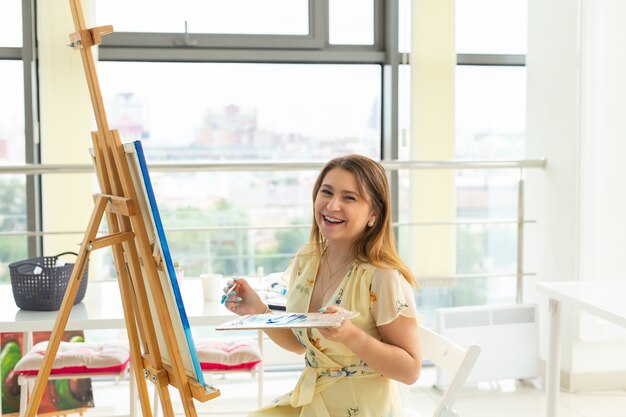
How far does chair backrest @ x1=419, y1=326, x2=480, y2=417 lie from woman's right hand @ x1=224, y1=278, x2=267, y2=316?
39 centimetres

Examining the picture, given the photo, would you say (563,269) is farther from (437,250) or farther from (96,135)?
(96,135)

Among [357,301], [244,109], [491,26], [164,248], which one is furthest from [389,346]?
[491,26]

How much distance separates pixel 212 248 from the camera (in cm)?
415

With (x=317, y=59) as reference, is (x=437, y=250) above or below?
below

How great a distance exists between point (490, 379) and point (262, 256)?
1.20 meters

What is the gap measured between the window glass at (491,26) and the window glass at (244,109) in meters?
0.47

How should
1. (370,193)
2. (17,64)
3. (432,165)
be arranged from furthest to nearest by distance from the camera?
(17,64), (432,165), (370,193)

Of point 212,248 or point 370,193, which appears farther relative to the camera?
point 212,248

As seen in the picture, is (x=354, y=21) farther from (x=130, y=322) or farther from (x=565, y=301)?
(x=130, y=322)

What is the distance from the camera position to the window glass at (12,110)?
3.98 meters

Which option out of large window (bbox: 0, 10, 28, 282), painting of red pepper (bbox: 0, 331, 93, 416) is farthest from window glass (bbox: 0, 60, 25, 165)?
painting of red pepper (bbox: 0, 331, 93, 416)

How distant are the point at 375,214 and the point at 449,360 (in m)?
0.36

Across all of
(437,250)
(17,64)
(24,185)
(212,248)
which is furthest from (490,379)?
(17,64)

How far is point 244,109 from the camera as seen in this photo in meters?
4.17
